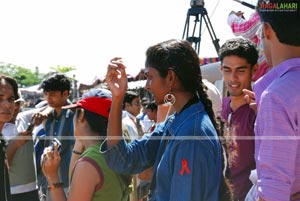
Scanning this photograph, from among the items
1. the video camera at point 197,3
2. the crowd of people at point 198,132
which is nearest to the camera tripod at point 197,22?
the video camera at point 197,3

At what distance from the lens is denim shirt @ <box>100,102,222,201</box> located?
1293mm

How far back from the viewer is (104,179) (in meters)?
1.67

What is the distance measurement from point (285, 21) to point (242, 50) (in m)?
1.06

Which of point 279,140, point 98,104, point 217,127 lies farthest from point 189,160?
point 98,104

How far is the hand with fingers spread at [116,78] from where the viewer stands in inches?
61.3

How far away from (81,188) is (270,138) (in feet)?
2.81

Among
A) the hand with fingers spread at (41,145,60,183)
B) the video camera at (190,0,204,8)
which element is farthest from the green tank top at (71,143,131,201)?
the video camera at (190,0,204,8)

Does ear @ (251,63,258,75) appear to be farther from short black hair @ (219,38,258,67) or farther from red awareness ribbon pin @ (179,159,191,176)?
red awareness ribbon pin @ (179,159,191,176)

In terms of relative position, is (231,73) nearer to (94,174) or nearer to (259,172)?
(94,174)

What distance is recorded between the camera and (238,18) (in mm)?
2990

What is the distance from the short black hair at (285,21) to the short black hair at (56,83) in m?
2.71

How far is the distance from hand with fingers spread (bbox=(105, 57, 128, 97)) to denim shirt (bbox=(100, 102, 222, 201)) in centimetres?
23

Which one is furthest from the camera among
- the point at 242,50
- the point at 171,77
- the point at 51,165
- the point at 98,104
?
the point at 242,50

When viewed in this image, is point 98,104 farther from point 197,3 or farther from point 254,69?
point 197,3
